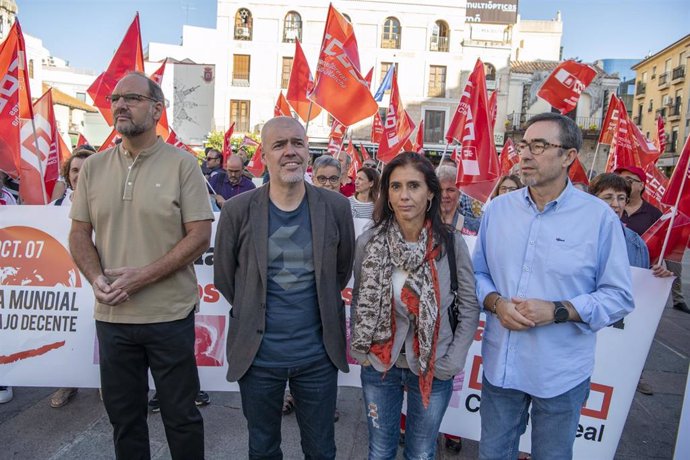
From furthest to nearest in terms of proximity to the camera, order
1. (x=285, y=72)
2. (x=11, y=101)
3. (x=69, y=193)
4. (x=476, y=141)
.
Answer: (x=285, y=72), (x=476, y=141), (x=69, y=193), (x=11, y=101)

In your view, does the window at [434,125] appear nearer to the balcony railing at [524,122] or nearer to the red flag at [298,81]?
the balcony railing at [524,122]

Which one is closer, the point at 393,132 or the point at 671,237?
the point at 671,237

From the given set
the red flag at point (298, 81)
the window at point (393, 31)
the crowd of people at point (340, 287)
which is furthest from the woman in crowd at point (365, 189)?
the window at point (393, 31)

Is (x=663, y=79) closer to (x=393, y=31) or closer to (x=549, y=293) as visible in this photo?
(x=393, y=31)

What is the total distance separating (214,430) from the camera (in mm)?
3645

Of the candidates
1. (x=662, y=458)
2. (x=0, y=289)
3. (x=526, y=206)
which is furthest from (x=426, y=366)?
(x=0, y=289)

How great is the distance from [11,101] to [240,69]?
33.9m

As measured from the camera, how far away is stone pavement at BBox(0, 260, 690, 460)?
3.31m

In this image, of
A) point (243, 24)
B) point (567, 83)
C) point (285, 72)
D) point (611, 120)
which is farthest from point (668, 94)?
point (567, 83)

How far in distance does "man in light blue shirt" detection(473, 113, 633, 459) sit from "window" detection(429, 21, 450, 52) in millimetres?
37815

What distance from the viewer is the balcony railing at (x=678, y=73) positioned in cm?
4403

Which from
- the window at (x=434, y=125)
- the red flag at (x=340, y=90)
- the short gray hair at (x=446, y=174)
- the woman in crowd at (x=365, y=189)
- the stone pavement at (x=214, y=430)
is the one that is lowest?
the stone pavement at (x=214, y=430)

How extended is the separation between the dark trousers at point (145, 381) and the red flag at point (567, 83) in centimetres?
712

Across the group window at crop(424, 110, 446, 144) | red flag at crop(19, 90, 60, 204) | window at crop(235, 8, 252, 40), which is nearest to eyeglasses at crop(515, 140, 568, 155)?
red flag at crop(19, 90, 60, 204)
